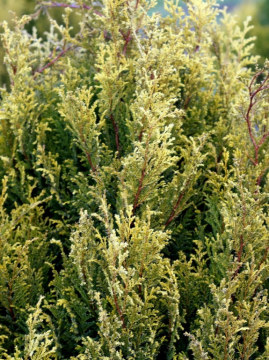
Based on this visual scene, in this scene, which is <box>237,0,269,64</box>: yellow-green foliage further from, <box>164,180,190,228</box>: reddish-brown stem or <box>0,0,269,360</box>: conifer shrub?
<box>164,180,190,228</box>: reddish-brown stem

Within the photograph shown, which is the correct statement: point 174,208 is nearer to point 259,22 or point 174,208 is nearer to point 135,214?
point 135,214

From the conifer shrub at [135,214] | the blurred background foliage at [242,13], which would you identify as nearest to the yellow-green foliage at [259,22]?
the blurred background foliage at [242,13]

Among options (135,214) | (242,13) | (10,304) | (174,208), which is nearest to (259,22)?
(242,13)

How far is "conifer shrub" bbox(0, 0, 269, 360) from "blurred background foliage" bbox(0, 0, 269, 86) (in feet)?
20.1

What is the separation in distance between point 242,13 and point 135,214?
19298 mm

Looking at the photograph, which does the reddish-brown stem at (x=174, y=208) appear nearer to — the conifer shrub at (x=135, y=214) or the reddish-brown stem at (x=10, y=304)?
the conifer shrub at (x=135, y=214)

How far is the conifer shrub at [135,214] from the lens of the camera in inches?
95.3

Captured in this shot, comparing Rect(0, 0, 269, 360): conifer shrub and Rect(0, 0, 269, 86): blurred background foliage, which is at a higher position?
Rect(0, 0, 269, 86): blurred background foliage

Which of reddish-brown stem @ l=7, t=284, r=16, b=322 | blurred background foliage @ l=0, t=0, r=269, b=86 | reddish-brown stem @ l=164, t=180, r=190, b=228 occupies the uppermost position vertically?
blurred background foliage @ l=0, t=0, r=269, b=86

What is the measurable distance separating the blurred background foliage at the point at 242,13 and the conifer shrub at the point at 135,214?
20.1 ft

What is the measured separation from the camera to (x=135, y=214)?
2.86 m

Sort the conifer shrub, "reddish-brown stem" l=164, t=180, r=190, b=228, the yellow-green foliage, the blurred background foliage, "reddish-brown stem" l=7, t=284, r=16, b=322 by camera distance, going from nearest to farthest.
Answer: the conifer shrub
"reddish-brown stem" l=7, t=284, r=16, b=322
"reddish-brown stem" l=164, t=180, r=190, b=228
the blurred background foliage
the yellow-green foliage

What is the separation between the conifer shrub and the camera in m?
2.42

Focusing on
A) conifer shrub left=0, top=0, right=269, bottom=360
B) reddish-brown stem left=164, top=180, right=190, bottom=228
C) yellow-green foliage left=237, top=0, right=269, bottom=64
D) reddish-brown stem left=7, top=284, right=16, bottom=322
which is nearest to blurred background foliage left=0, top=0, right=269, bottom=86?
yellow-green foliage left=237, top=0, right=269, bottom=64
